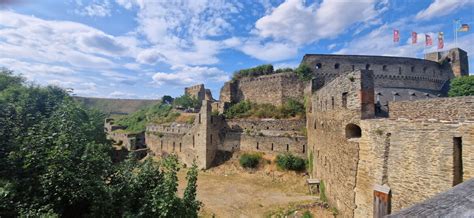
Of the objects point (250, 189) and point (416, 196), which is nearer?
point (416, 196)

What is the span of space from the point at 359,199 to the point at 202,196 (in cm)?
1139

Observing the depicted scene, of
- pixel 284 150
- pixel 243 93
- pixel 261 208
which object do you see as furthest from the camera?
pixel 243 93

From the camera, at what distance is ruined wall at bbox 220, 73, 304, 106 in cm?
2927

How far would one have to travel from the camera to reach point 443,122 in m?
5.98

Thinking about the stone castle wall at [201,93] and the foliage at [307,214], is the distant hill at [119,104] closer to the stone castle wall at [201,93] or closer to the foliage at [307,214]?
the stone castle wall at [201,93]

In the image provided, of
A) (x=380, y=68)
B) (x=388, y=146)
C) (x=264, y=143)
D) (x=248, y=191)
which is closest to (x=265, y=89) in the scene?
(x=264, y=143)

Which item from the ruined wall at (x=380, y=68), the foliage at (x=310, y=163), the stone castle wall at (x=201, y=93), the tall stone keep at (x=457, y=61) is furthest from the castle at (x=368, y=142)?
the tall stone keep at (x=457, y=61)

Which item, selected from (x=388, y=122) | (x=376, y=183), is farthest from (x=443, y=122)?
(x=376, y=183)

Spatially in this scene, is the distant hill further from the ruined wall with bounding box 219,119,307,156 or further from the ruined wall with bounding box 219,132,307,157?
the ruined wall with bounding box 219,132,307,157

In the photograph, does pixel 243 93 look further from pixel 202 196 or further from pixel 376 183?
pixel 376 183

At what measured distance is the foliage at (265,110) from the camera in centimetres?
2652

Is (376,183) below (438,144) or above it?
below

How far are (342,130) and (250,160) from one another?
12.7m

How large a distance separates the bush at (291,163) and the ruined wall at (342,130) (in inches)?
236
